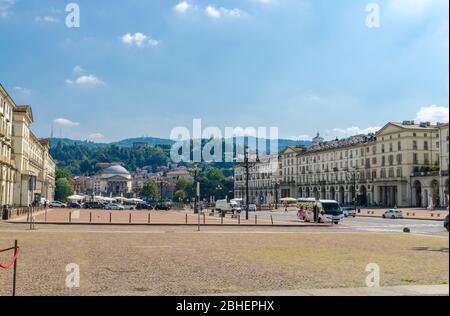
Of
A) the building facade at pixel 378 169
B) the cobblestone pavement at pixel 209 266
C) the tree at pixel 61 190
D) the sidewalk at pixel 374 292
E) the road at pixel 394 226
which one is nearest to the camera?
the sidewalk at pixel 374 292

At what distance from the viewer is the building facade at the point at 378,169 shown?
88125 millimetres

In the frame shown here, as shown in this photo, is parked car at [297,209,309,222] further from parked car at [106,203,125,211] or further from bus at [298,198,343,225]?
parked car at [106,203,125,211]

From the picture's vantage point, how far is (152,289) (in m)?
9.67

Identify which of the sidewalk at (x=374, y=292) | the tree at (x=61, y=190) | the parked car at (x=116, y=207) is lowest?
the parked car at (x=116, y=207)

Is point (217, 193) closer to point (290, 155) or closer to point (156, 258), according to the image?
point (290, 155)

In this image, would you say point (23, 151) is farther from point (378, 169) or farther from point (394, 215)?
point (378, 169)

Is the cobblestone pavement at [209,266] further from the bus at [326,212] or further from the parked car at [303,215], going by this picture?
the parked car at [303,215]

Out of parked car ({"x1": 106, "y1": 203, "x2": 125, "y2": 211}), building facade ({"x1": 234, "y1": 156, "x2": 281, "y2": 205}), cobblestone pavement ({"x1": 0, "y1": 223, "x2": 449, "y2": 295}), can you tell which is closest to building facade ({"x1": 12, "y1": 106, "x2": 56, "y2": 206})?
parked car ({"x1": 106, "y1": 203, "x2": 125, "y2": 211})

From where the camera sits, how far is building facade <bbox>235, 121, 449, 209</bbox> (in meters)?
88.1

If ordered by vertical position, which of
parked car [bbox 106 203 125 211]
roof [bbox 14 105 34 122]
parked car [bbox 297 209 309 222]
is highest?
roof [bbox 14 105 34 122]

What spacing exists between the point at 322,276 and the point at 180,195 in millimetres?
157820

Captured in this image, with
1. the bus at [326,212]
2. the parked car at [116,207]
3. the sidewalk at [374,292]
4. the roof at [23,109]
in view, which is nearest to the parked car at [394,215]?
the bus at [326,212]

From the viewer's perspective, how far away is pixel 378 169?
103562mm
